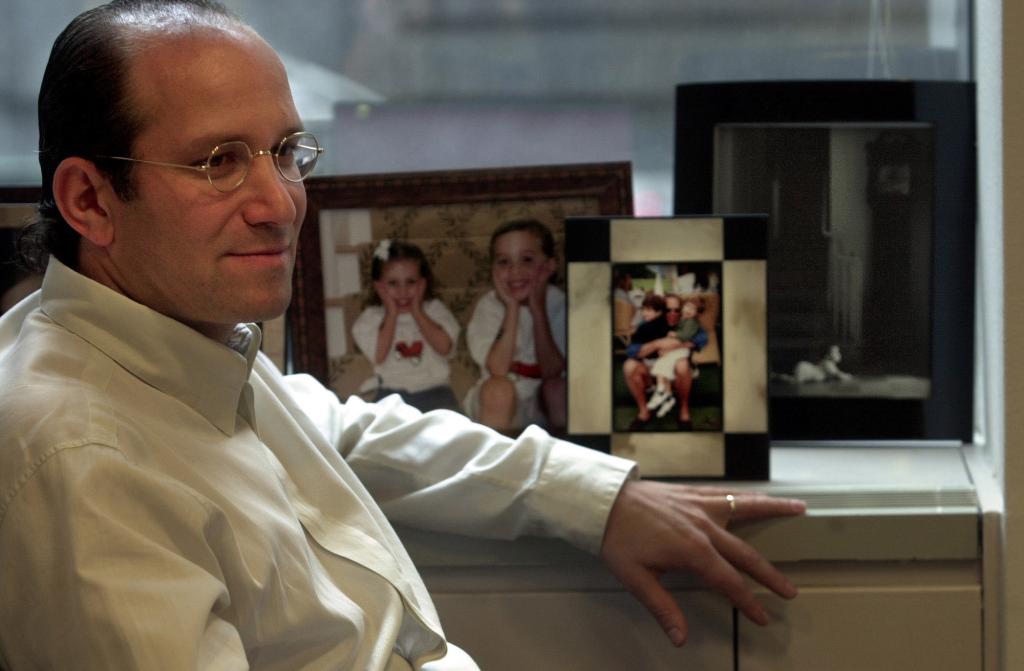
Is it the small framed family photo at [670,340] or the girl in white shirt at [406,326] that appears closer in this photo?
the small framed family photo at [670,340]

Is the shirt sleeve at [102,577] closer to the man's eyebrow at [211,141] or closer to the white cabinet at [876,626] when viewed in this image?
the man's eyebrow at [211,141]

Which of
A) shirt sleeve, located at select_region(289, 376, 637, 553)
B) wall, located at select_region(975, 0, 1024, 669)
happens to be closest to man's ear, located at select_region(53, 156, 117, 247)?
shirt sleeve, located at select_region(289, 376, 637, 553)

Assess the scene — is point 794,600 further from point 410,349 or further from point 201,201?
point 201,201

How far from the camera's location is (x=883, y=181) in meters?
1.69

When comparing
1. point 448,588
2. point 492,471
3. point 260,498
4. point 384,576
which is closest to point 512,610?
point 448,588

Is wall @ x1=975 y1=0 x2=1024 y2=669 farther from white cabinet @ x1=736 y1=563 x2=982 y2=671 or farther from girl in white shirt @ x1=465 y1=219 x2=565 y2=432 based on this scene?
girl in white shirt @ x1=465 y1=219 x2=565 y2=432

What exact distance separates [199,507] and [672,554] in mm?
605

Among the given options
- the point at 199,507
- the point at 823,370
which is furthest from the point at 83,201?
the point at 823,370

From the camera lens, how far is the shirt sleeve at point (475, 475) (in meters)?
1.38

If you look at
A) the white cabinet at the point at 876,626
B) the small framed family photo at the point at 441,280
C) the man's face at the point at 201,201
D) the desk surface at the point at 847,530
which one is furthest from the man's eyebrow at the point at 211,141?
the white cabinet at the point at 876,626

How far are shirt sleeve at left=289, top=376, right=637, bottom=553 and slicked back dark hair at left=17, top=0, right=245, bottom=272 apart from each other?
1.53 ft

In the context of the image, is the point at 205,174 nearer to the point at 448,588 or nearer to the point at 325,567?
the point at 325,567

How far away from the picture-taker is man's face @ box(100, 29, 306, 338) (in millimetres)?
1017

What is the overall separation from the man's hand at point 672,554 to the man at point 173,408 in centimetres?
21
